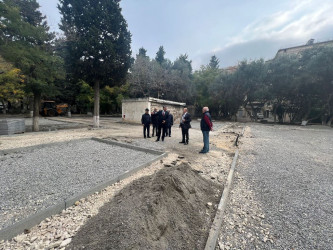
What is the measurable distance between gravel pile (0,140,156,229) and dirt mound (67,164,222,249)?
1.01 m

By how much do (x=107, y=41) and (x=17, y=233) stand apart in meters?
11.4

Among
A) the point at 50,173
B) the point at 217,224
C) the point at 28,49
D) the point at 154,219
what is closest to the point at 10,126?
the point at 28,49

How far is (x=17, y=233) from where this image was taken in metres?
1.89

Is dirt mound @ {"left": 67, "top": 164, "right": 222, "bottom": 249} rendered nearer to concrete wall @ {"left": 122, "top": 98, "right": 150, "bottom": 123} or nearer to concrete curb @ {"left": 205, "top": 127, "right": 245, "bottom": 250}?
concrete curb @ {"left": 205, "top": 127, "right": 245, "bottom": 250}

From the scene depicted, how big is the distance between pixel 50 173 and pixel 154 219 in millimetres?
2979

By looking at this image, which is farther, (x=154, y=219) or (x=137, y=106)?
(x=137, y=106)

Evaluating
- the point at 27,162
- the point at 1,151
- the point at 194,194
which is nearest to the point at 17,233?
the point at 194,194

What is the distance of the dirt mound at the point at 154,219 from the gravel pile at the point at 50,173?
3.30 ft

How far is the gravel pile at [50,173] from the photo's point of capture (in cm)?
240

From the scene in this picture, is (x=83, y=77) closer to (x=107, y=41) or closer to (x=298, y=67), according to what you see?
(x=107, y=41)

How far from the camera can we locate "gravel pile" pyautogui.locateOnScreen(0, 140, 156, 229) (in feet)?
7.87

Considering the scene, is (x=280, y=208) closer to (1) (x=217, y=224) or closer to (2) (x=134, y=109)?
(1) (x=217, y=224)

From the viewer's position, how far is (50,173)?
3.52 m

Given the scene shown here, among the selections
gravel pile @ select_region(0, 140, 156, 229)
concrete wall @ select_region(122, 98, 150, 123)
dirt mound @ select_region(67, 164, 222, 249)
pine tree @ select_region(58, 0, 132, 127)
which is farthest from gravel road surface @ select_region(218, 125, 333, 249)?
concrete wall @ select_region(122, 98, 150, 123)
